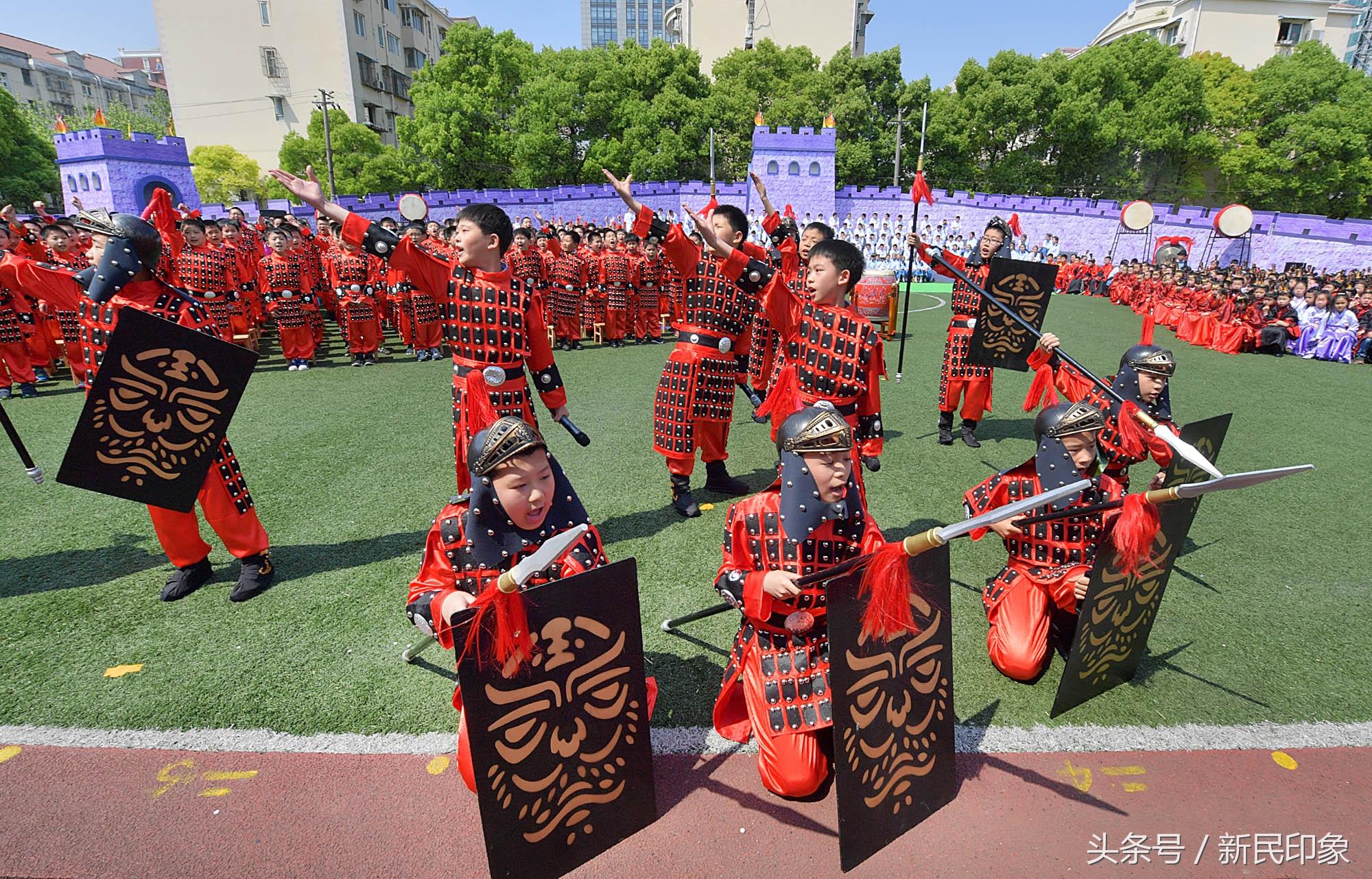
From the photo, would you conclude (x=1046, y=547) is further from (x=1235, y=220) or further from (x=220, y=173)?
(x=220, y=173)

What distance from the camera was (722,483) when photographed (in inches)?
236

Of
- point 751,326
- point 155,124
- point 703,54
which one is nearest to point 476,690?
point 751,326

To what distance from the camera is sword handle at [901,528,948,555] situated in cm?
198

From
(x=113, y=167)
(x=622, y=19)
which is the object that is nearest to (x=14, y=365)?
(x=113, y=167)

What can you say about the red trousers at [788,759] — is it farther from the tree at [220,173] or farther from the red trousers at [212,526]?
the tree at [220,173]

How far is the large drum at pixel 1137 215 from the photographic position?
25.6 m

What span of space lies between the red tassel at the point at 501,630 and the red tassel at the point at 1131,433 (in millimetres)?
3918

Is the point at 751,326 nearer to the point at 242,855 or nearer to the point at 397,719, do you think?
the point at 397,719

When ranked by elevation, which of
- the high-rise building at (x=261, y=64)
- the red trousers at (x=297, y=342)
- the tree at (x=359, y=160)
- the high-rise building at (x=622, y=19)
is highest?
the high-rise building at (x=622, y=19)

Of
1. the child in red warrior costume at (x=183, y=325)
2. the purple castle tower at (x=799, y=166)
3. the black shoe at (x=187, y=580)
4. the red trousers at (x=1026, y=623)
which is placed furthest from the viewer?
the purple castle tower at (x=799, y=166)

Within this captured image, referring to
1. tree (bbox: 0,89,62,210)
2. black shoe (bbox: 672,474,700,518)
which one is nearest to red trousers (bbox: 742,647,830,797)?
black shoe (bbox: 672,474,700,518)

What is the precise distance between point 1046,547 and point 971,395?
3.80 meters

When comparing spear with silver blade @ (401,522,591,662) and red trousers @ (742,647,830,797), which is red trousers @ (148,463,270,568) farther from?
red trousers @ (742,647,830,797)

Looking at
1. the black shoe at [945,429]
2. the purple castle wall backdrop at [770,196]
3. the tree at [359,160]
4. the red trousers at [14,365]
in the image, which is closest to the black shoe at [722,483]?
the black shoe at [945,429]
